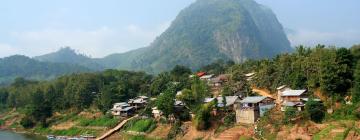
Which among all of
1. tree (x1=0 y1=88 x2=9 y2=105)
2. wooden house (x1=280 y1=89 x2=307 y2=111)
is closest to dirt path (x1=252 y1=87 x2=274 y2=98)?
wooden house (x1=280 y1=89 x2=307 y2=111)

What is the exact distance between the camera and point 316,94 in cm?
4178

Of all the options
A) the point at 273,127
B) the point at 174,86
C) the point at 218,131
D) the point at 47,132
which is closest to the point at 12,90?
the point at 47,132

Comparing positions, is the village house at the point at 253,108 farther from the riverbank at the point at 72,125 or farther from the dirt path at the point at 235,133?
the riverbank at the point at 72,125

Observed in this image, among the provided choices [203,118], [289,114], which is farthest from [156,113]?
[289,114]

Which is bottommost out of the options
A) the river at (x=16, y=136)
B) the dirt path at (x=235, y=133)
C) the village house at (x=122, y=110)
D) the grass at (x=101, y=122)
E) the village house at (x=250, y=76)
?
the river at (x=16, y=136)

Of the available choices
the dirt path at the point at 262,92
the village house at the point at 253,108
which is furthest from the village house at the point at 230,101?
the dirt path at the point at 262,92

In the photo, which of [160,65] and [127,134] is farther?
[160,65]

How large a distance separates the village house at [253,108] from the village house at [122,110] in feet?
71.5

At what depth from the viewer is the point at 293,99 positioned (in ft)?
138

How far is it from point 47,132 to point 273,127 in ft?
136

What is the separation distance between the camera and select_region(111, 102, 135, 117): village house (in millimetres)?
61438

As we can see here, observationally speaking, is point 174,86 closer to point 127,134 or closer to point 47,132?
point 127,134

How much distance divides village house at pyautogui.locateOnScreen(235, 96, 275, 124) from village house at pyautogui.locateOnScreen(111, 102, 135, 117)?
2179 centimetres

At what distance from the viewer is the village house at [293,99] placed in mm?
40344
